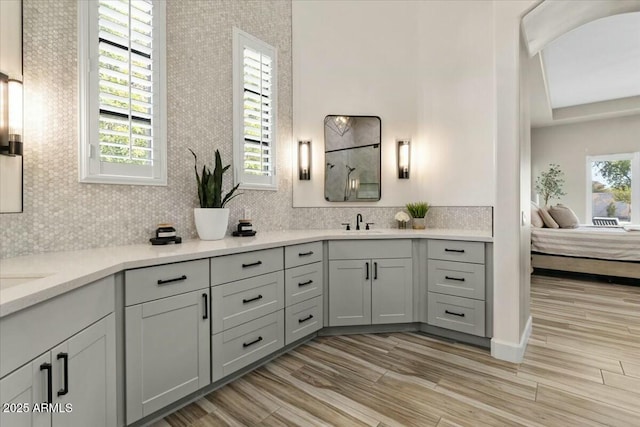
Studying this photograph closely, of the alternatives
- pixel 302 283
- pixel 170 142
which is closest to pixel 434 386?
pixel 302 283

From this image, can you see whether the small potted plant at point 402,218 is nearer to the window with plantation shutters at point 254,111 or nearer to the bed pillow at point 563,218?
the window with plantation shutters at point 254,111

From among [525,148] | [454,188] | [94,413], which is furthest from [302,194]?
[94,413]

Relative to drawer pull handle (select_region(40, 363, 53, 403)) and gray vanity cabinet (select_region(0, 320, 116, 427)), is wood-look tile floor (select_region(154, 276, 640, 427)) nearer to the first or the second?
gray vanity cabinet (select_region(0, 320, 116, 427))

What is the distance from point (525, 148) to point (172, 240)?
2.84 m

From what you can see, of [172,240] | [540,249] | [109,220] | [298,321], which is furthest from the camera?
[540,249]

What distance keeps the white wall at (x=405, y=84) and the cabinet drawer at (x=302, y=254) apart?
2.56 feet

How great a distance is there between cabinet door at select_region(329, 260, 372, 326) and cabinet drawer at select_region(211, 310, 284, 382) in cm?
61

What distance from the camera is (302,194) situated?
3.54 meters

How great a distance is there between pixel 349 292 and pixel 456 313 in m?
0.93

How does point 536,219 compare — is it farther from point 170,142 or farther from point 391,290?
point 170,142

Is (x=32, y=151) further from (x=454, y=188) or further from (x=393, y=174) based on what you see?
(x=454, y=188)

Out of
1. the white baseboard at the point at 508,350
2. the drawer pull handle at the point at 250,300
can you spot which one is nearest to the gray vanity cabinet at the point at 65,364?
the drawer pull handle at the point at 250,300

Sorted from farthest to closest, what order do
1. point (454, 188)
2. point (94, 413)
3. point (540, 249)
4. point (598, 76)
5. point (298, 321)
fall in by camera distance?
point (598, 76), point (540, 249), point (454, 188), point (298, 321), point (94, 413)

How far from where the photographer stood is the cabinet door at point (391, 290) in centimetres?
304
